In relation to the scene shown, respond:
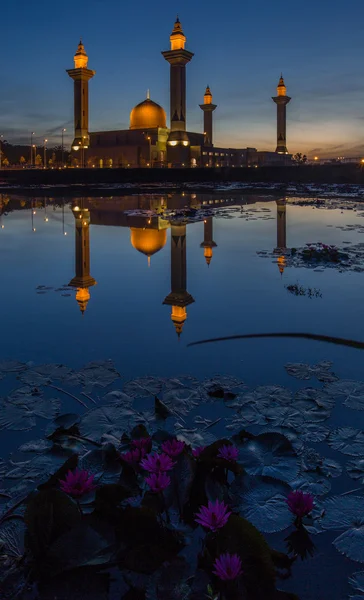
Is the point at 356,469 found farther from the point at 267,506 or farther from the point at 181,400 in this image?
the point at 181,400

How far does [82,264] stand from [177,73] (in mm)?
61532

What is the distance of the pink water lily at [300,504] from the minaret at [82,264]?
12.4ft

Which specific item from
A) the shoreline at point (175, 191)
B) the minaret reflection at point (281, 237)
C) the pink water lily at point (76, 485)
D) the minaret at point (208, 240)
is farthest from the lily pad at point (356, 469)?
the shoreline at point (175, 191)

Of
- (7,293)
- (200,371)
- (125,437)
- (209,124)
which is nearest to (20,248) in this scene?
(7,293)

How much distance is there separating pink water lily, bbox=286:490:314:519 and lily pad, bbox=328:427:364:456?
81cm

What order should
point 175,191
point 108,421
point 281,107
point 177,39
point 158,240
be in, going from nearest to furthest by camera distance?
point 108,421 < point 158,240 < point 175,191 < point 177,39 < point 281,107

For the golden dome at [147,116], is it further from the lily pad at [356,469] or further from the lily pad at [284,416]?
the lily pad at [356,469]

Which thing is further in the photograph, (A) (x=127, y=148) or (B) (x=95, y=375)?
(A) (x=127, y=148)

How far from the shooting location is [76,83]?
71.3 m

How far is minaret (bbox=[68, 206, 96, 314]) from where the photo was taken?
6.17 m

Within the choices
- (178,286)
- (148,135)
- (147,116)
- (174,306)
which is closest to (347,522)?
(174,306)

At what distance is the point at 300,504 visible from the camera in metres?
2.02

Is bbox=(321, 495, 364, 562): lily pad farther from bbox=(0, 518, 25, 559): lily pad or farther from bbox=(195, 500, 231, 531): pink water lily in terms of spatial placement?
bbox=(0, 518, 25, 559): lily pad

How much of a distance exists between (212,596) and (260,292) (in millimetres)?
4867
